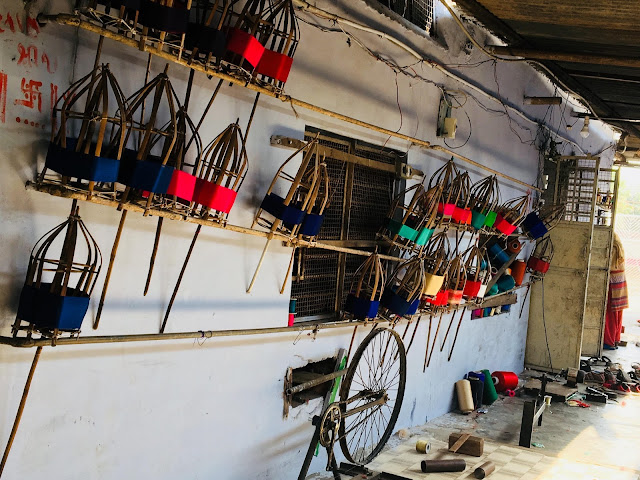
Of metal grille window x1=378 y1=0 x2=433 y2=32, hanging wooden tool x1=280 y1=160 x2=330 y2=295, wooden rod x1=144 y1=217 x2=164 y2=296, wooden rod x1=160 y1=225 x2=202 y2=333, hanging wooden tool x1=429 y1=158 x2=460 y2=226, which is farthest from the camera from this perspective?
hanging wooden tool x1=429 y1=158 x2=460 y2=226

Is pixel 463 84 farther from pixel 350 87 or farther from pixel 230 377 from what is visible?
pixel 230 377

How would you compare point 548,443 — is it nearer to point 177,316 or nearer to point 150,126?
point 177,316

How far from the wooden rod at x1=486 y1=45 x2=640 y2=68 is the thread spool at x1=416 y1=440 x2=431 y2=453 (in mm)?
3816

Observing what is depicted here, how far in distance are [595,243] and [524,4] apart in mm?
6934

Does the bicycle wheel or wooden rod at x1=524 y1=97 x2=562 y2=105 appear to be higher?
wooden rod at x1=524 y1=97 x2=562 y2=105

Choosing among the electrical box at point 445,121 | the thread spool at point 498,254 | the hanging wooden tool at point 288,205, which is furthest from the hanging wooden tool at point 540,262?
the hanging wooden tool at point 288,205

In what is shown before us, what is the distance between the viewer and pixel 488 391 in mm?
8391

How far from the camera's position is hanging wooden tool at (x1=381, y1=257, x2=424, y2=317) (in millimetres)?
5531

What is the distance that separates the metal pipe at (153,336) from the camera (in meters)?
2.89

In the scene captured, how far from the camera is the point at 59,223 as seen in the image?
3191 millimetres

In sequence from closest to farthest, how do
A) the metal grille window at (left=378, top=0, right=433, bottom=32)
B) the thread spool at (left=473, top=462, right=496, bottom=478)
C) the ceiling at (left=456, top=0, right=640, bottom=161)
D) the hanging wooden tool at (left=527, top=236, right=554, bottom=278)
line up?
the thread spool at (left=473, top=462, right=496, bottom=478) → the ceiling at (left=456, top=0, right=640, bottom=161) → the metal grille window at (left=378, top=0, right=433, bottom=32) → the hanging wooden tool at (left=527, top=236, right=554, bottom=278)

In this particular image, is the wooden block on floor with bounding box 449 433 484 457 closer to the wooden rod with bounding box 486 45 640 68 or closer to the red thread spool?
the red thread spool

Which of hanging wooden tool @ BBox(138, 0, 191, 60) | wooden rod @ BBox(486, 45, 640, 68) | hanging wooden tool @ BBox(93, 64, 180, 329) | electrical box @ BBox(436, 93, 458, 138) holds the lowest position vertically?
hanging wooden tool @ BBox(93, 64, 180, 329)

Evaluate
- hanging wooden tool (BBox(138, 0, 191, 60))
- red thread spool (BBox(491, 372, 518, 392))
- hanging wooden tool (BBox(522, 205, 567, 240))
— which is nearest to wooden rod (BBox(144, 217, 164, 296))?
hanging wooden tool (BBox(138, 0, 191, 60))
